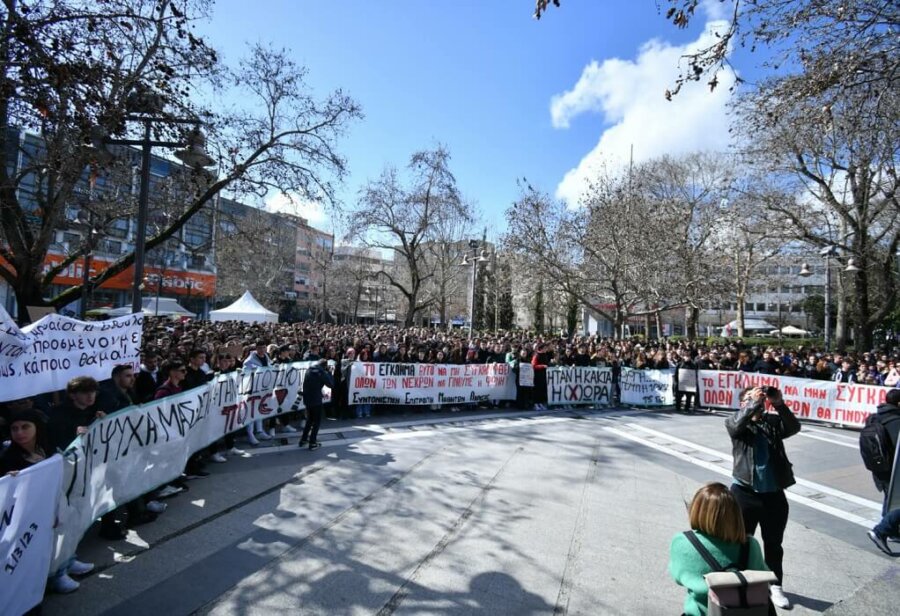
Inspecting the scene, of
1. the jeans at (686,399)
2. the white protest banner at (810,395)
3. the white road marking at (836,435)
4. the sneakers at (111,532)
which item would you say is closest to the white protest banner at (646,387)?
the jeans at (686,399)

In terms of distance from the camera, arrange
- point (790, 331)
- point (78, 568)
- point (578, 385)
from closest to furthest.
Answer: point (78, 568), point (578, 385), point (790, 331)

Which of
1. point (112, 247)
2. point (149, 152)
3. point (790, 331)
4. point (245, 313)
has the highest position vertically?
point (112, 247)

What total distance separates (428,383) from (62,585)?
9442mm

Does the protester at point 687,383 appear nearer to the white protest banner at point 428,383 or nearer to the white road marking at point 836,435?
the white road marking at point 836,435

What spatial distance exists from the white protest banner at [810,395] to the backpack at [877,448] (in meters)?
6.90

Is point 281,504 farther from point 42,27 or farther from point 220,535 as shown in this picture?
point 42,27

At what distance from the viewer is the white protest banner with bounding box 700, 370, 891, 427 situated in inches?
503

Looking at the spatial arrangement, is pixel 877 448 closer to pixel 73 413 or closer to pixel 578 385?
pixel 73 413

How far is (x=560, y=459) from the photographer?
27.9ft

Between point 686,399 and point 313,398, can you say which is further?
point 686,399

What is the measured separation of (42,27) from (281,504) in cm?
713

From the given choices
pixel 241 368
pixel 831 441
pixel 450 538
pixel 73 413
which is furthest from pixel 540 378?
pixel 73 413

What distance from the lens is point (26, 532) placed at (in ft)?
11.4

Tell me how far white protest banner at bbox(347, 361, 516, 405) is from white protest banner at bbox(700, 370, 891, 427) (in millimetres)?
6137
